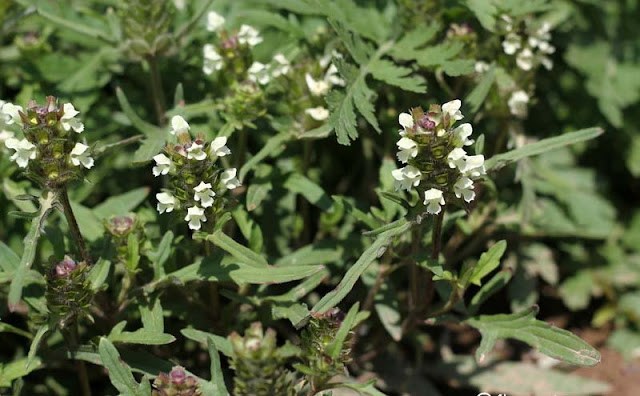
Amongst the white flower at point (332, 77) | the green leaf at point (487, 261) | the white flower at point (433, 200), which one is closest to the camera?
the white flower at point (433, 200)

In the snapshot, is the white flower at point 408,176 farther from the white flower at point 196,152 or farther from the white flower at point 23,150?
the white flower at point 23,150

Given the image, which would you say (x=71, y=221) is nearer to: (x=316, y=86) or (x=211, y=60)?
(x=211, y=60)

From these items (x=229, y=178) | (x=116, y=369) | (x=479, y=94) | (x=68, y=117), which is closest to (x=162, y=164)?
(x=229, y=178)

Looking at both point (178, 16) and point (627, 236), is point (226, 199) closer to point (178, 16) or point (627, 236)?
point (178, 16)

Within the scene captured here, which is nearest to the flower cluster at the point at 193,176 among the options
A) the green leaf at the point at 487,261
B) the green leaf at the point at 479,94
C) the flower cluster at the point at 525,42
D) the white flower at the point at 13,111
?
the white flower at the point at 13,111

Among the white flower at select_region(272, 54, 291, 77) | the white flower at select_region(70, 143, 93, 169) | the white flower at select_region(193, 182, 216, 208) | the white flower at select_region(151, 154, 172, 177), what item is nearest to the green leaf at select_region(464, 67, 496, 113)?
the white flower at select_region(272, 54, 291, 77)

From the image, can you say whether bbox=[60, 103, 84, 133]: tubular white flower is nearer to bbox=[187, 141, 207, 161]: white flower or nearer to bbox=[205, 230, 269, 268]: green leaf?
bbox=[187, 141, 207, 161]: white flower

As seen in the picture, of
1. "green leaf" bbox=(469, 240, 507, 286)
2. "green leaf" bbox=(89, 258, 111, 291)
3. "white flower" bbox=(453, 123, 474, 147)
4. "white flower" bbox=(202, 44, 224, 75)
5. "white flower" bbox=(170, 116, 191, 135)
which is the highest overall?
"white flower" bbox=(170, 116, 191, 135)
